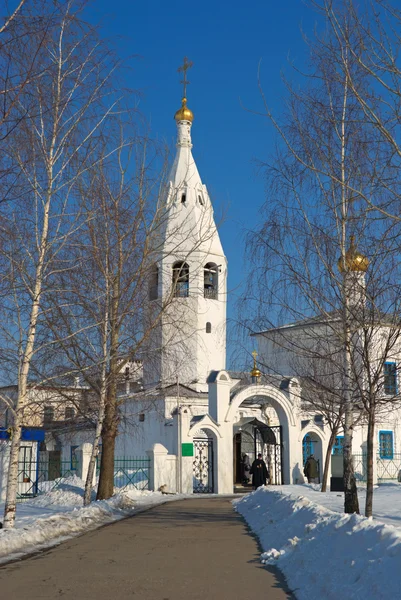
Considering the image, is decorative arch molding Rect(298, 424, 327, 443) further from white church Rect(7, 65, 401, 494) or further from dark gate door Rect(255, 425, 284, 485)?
dark gate door Rect(255, 425, 284, 485)

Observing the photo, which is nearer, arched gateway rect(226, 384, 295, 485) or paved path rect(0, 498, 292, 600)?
paved path rect(0, 498, 292, 600)

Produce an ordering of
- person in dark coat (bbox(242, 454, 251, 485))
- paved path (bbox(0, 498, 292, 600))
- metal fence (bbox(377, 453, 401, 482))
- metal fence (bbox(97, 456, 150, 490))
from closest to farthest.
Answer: paved path (bbox(0, 498, 292, 600)) < metal fence (bbox(97, 456, 150, 490)) < metal fence (bbox(377, 453, 401, 482)) < person in dark coat (bbox(242, 454, 251, 485))

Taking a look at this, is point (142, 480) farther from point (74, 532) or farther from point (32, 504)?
point (74, 532)

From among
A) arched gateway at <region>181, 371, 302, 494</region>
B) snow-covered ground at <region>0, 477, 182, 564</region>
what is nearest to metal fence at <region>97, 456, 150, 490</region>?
snow-covered ground at <region>0, 477, 182, 564</region>

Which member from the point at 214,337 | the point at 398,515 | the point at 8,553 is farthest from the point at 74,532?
the point at 214,337

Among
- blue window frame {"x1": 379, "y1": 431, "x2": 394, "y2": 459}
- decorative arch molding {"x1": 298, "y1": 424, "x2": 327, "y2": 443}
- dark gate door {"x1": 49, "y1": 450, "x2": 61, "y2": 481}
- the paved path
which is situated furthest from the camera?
blue window frame {"x1": 379, "y1": 431, "x2": 394, "y2": 459}

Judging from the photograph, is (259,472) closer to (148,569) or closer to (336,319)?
(336,319)

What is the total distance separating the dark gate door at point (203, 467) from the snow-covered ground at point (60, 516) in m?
3.23

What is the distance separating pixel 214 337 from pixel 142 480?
16.6 m

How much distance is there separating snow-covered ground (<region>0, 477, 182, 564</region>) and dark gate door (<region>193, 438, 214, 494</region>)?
323 centimetres

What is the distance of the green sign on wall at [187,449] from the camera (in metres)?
29.4

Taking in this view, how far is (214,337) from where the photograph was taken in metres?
44.8

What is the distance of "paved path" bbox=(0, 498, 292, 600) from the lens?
693 cm

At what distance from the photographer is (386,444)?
39.6 metres
